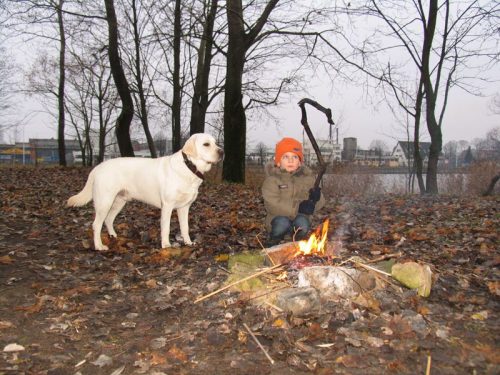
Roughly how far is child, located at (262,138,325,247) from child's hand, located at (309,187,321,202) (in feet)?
0.27

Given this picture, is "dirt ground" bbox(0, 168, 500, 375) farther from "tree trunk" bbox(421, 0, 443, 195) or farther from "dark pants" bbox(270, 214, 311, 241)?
"tree trunk" bbox(421, 0, 443, 195)

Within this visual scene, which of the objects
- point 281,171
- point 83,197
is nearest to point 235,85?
point 83,197

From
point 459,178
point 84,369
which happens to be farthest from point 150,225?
point 459,178

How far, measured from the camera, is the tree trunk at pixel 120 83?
52.7 feet

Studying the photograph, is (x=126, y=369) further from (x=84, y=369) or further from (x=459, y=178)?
(x=459, y=178)

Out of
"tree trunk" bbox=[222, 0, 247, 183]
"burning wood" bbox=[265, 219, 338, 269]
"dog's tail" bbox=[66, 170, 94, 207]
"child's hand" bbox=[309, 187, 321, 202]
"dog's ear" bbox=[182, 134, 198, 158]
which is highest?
"tree trunk" bbox=[222, 0, 247, 183]

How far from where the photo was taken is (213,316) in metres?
3.69

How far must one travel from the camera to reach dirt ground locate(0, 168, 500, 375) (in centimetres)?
296

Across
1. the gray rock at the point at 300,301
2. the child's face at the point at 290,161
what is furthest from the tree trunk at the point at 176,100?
the gray rock at the point at 300,301

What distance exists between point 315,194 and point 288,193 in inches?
17.2

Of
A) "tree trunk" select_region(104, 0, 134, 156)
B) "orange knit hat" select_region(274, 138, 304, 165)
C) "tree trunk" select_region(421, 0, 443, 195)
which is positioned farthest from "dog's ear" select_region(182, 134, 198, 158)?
"tree trunk" select_region(104, 0, 134, 156)

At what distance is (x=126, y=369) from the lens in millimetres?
2939

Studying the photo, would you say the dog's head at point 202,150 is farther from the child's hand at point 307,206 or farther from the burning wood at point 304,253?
the burning wood at point 304,253

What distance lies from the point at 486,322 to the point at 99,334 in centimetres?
319
